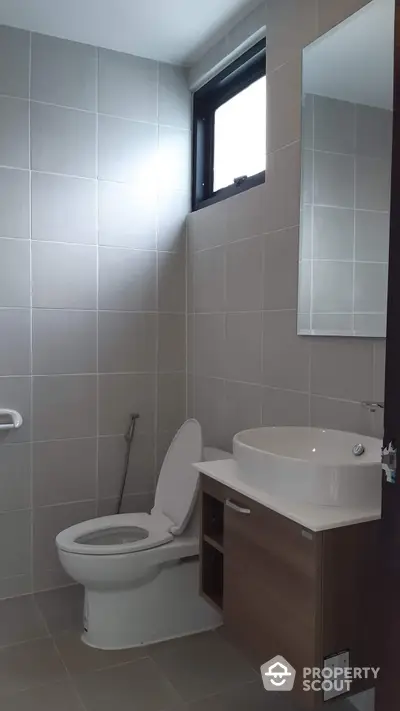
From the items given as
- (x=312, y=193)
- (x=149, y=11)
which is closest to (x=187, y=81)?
(x=149, y=11)

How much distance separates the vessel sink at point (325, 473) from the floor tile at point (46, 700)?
3.08 ft

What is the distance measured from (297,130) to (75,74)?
1.14 metres

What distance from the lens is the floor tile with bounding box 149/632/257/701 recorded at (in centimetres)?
192

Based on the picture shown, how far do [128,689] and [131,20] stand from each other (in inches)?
99.7

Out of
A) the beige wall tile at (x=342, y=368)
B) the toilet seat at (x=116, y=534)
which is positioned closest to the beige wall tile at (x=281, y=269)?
the beige wall tile at (x=342, y=368)

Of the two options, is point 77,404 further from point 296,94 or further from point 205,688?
point 296,94

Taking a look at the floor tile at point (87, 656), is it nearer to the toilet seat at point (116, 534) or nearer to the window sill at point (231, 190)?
the toilet seat at point (116, 534)

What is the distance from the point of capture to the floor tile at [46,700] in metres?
1.80

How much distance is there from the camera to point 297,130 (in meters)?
2.03

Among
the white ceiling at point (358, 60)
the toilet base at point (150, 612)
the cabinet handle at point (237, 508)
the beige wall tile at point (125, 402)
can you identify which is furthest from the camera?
the beige wall tile at point (125, 402)

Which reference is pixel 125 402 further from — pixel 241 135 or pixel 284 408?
pixel 241 135

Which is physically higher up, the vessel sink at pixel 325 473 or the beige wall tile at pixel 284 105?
the beige wall tile at pixel 284 105

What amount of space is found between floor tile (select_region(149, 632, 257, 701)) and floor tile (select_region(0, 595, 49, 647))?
49 cm

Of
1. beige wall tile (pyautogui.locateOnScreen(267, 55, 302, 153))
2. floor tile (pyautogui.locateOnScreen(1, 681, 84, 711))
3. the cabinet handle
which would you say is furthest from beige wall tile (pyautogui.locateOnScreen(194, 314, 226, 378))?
floor tile (pyautogui.locateOnScreen(1, 681, 84, 711))
